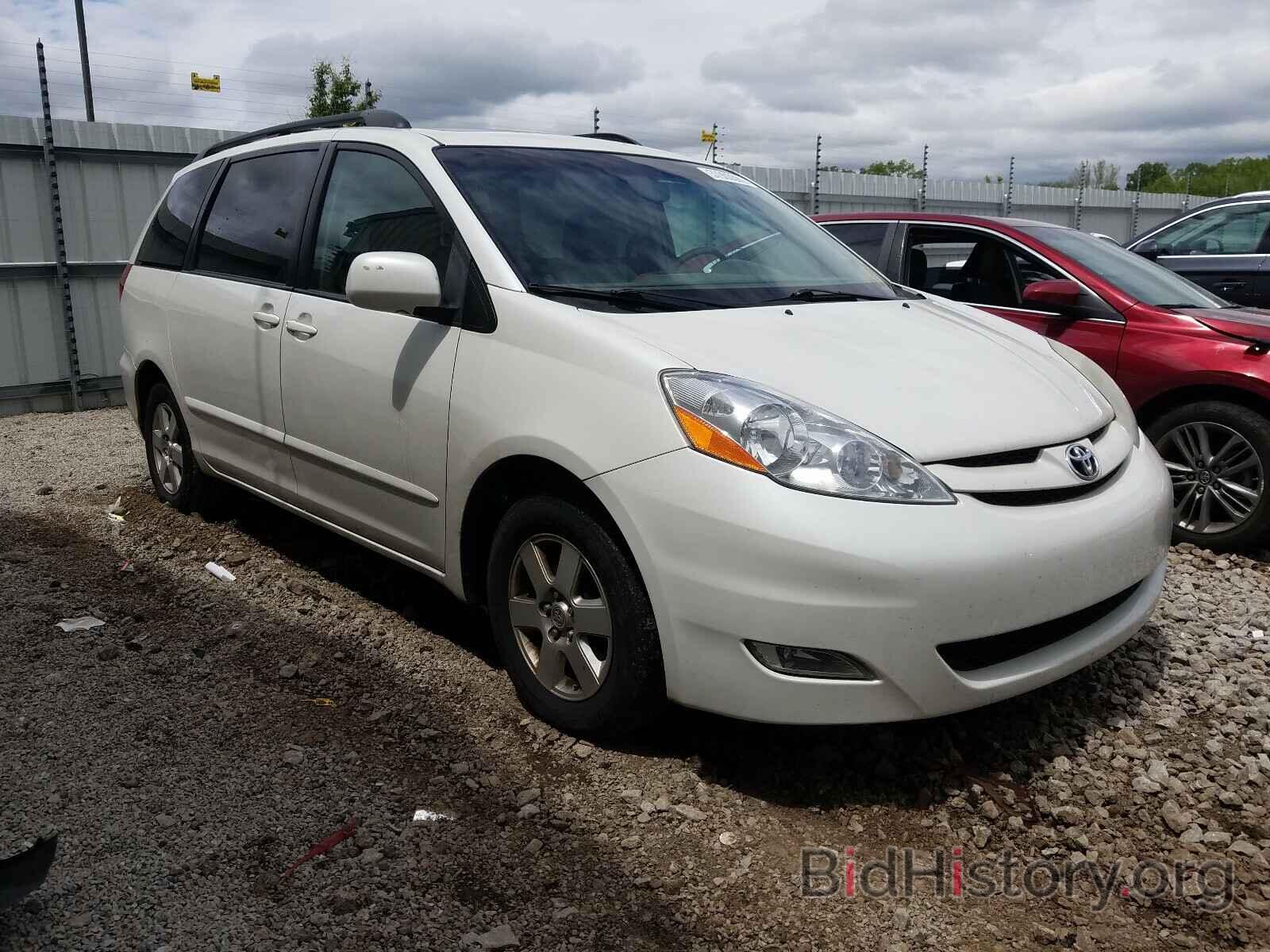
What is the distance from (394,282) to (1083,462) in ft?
6.70

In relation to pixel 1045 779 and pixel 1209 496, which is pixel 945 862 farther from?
pixel 1209 496

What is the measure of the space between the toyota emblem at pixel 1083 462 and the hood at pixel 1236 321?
258 cm

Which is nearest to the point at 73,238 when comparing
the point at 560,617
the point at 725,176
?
the point at 725,176

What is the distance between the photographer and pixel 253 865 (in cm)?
256

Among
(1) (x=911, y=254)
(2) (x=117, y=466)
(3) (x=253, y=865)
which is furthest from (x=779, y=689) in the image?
(2) (x=117, y=466)

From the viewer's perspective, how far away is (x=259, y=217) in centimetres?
441

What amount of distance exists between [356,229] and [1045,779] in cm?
290

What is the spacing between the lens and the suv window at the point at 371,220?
3.51 metres

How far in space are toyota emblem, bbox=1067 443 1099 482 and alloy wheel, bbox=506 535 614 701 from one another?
1.33m

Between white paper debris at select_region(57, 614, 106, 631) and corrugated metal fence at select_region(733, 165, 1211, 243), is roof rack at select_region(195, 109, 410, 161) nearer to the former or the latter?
white paper debris at select_region(57, 614, 106, 631)

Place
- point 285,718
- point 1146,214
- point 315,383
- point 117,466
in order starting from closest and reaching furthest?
1. point 285,718
2. point 315,383
3. point 117,466
4. point 1146,214

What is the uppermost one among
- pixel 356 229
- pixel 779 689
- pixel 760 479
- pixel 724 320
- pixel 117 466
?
pixel 356 229

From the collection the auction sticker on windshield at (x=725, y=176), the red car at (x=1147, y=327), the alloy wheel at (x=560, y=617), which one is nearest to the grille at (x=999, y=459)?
the alloy wheel at (x=560, y=617)

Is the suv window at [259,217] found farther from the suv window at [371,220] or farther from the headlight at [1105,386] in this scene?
the headlight at [1105,386]
